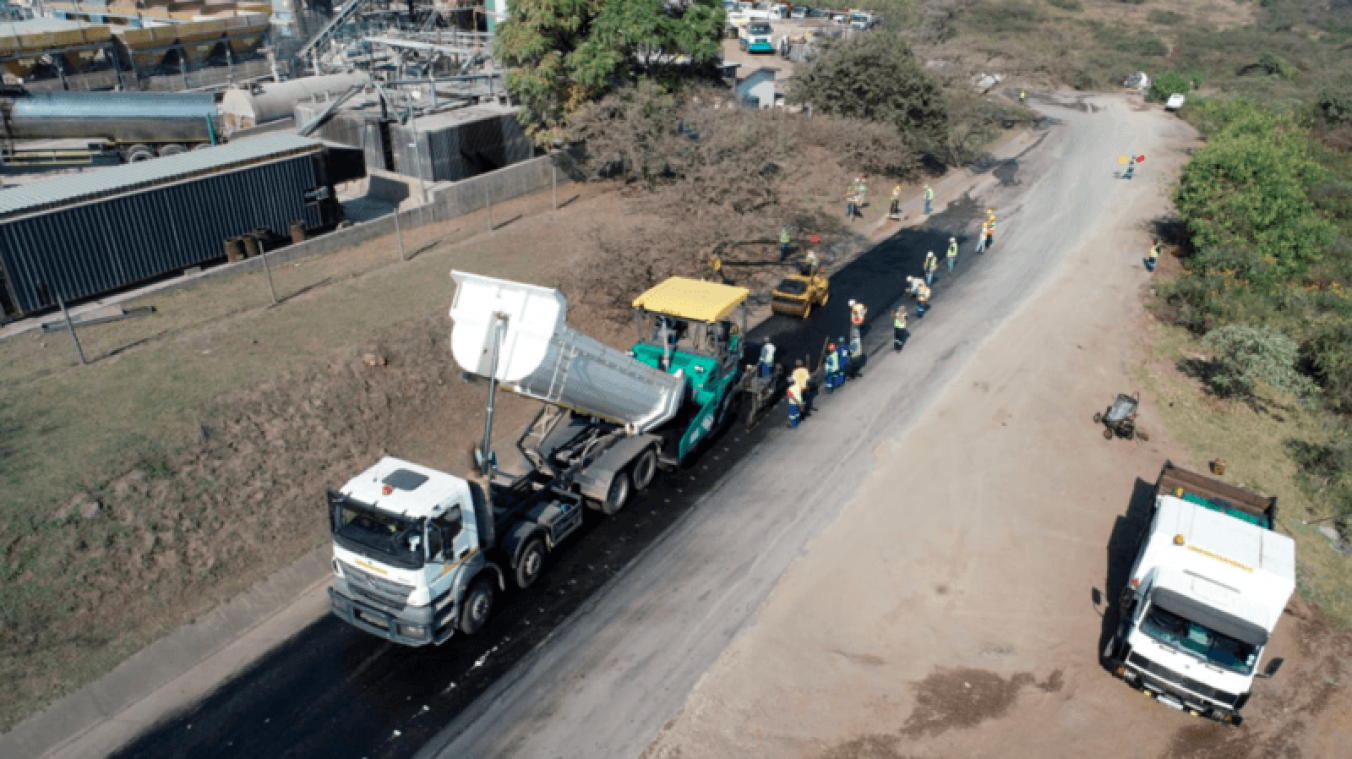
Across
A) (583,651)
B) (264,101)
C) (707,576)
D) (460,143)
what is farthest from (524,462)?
(264,101)

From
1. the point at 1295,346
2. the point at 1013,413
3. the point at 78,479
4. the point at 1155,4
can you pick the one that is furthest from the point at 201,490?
the point at 1155,4

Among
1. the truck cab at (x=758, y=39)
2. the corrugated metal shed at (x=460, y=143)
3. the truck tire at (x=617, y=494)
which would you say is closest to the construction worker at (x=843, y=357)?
the truck tire at (x=617, y=494)

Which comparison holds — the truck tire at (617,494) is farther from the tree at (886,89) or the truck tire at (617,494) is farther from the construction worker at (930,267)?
the tree at (886,89)

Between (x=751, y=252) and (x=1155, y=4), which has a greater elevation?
(x=1155, y=4)

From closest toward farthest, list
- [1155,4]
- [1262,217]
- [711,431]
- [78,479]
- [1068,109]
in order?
[78,479] → [711,431] → [1262,217] → [1068,109] → [1155,4]

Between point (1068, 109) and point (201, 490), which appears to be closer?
point (201, 490)

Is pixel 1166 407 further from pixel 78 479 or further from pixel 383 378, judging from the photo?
pixel 78 479

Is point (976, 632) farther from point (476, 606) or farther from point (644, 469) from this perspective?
point (476, 606)
